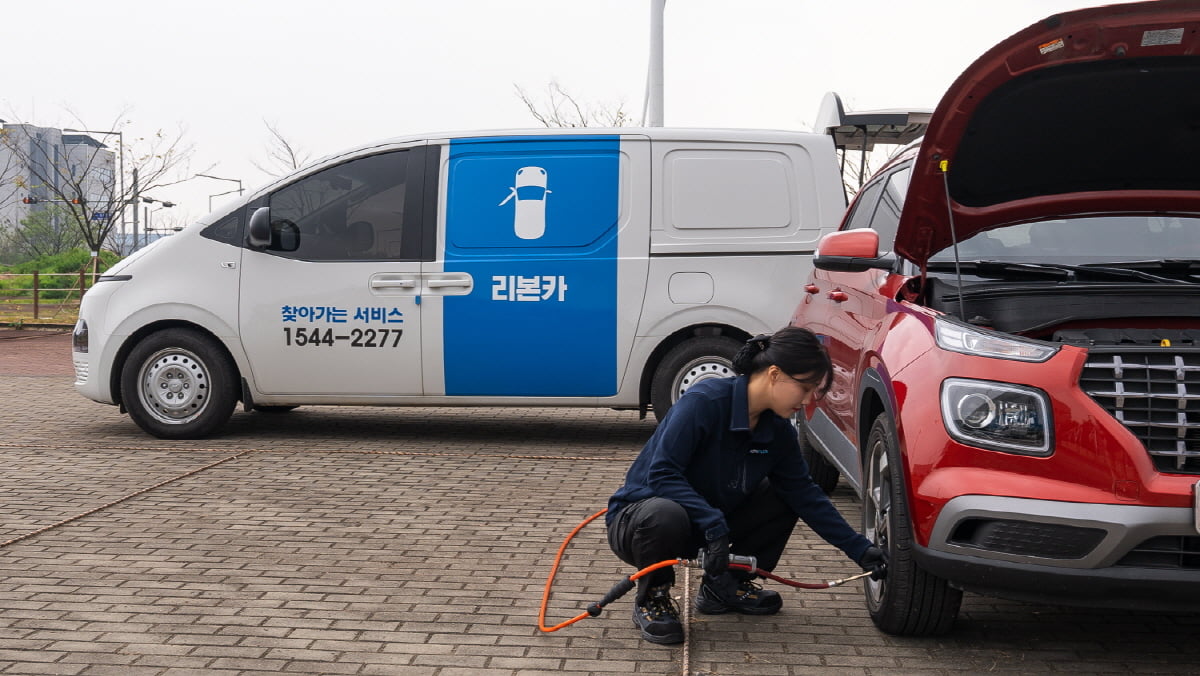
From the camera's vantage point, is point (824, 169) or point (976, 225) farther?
point (824, 169)

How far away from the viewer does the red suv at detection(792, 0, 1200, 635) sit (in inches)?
135

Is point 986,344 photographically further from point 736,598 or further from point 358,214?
point 358,214

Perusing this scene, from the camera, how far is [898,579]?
392 cm

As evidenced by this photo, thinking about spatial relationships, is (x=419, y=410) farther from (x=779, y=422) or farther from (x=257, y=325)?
(x=779, y=422)

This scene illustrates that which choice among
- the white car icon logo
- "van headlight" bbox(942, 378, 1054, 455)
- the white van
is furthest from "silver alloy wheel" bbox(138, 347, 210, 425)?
"van headlight" bbox(942, 378, 1054, 455)

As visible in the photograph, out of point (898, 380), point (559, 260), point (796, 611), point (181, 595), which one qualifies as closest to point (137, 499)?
point (181, 595)

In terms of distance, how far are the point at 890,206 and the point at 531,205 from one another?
10.4ft

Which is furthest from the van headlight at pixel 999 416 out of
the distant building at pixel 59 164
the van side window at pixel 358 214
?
the distant building at pixel 59 164

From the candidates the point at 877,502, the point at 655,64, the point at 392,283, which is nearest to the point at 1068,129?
the point at 877,502

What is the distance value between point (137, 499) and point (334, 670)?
3.13 metres

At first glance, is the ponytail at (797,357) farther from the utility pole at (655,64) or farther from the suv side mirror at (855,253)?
the utility pole at (655,64)

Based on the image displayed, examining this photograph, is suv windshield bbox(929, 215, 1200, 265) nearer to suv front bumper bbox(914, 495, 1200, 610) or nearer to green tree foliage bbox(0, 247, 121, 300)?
suv front bumper bbox(914, 495, 1200, 610)

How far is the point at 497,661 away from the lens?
388 cm

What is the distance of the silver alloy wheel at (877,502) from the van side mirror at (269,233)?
510cm
